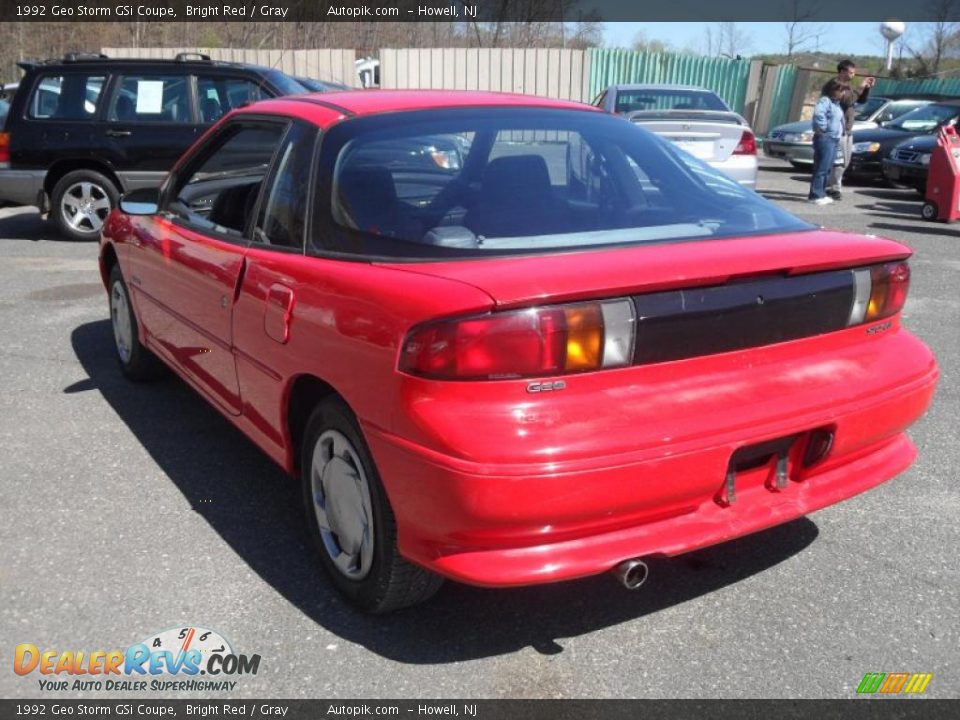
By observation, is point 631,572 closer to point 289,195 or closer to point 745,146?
point 289,195

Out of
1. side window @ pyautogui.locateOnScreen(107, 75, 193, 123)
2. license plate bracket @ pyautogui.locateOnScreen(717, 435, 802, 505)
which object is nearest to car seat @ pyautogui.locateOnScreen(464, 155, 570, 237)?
license plate bracket @ pyautogui.locateOnScreen(717, 435, 802, 505)

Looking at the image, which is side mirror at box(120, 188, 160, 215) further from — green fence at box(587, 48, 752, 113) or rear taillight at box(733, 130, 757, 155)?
green fence at box(587, 48, 752, 113)

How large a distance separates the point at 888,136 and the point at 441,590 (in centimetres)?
1598

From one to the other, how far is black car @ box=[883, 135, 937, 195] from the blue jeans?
172cm

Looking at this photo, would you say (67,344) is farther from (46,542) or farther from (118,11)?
(118,11)

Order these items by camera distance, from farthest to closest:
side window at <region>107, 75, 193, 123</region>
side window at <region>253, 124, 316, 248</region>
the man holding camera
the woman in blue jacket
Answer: the man holding camera → the woman in blue jacket → side window at <region>107, 75, 193, 123</region> → side window at <region>253, 124, 316, 248</region>

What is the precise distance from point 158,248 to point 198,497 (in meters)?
1.19

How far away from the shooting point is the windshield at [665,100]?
12.7 meters

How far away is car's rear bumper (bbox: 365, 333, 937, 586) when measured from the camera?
7.95ft

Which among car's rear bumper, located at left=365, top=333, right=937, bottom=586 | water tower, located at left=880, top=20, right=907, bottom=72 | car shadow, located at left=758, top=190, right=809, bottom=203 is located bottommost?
car shadow, located at left=758, top=190, right=809, bottom=203

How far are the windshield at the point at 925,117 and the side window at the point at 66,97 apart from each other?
1314 cm

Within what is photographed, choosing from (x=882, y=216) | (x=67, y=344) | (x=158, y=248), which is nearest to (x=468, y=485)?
(x=158, y=248)
